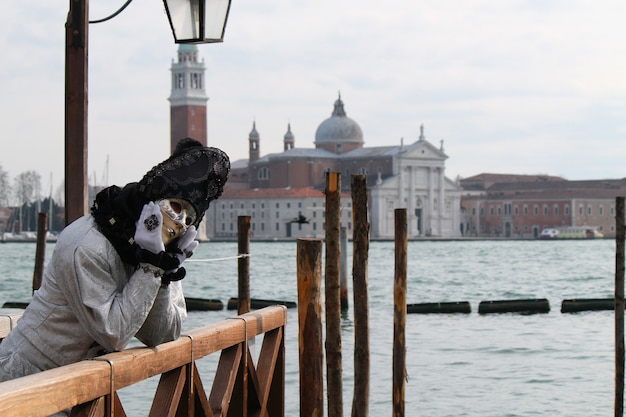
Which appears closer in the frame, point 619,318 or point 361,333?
point 361,333

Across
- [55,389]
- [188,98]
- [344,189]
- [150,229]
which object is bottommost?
[55,389]

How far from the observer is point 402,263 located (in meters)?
6.20

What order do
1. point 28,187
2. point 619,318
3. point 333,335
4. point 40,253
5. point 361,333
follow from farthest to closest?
point 28,187, point 40,253, point 619,318, point 361,333, point 333,335

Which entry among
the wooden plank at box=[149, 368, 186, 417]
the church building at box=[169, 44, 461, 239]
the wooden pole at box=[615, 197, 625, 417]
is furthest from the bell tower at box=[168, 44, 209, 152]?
the wooden plank at box=[149, 368, 186, 417]

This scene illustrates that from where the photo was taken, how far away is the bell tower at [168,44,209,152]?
5981 cm

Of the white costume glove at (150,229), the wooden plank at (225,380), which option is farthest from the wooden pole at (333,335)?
the white costume glove at (150,229)

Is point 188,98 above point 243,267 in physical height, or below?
above

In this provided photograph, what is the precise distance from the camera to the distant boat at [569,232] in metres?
67.1

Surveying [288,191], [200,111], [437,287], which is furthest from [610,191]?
[437,287]

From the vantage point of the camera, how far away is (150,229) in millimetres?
1754

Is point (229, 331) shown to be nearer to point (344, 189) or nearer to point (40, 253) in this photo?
point (40, 253)

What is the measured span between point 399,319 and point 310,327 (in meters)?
1.75

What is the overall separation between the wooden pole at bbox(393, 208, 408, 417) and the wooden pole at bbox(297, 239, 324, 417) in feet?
4.69

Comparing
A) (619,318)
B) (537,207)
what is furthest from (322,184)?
(619,318)
